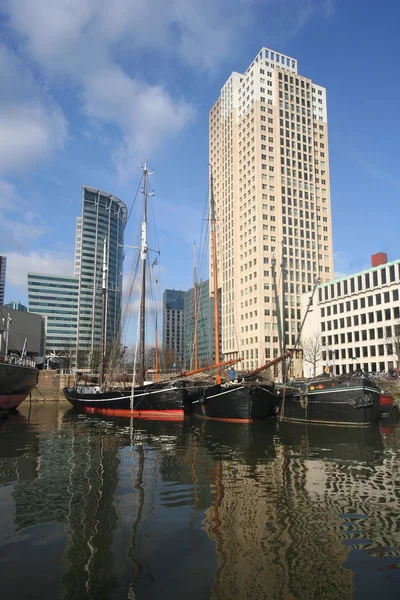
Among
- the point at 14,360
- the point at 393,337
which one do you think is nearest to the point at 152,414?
the point at 14,360

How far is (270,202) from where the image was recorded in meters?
112

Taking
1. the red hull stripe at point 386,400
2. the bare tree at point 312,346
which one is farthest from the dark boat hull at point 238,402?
the bare tree at point 312,346

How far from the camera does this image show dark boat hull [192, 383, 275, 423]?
34.3 m

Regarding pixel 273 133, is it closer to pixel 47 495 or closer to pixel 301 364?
pixel 301 364

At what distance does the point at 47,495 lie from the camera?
41.6ft

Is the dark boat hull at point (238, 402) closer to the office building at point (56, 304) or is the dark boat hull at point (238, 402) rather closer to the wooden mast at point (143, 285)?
the wooden mast at point (143, 285)

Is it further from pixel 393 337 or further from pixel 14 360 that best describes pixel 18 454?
pixel 393 337

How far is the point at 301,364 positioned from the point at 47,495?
96521 millimetres

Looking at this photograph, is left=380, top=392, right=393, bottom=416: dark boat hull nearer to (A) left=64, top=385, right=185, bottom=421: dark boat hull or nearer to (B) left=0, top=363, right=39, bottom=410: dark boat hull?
(A) left=64, top=385, right=185, bottom=421: dark boat hull

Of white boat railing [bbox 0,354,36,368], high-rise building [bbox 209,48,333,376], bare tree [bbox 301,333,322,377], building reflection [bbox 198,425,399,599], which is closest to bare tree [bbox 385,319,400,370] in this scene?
bare tree [bbox 301,333,322,377]

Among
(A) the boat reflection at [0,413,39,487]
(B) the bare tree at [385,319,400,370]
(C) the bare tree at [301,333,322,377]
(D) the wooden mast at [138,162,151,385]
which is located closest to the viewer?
(A) the boat reflection at [0,413,39,487]

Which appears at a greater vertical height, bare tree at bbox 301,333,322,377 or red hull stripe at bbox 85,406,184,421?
bare tree at bbox 301,333,322,377

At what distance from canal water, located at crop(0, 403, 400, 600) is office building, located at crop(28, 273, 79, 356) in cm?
18082

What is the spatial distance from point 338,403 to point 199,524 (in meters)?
25.3
